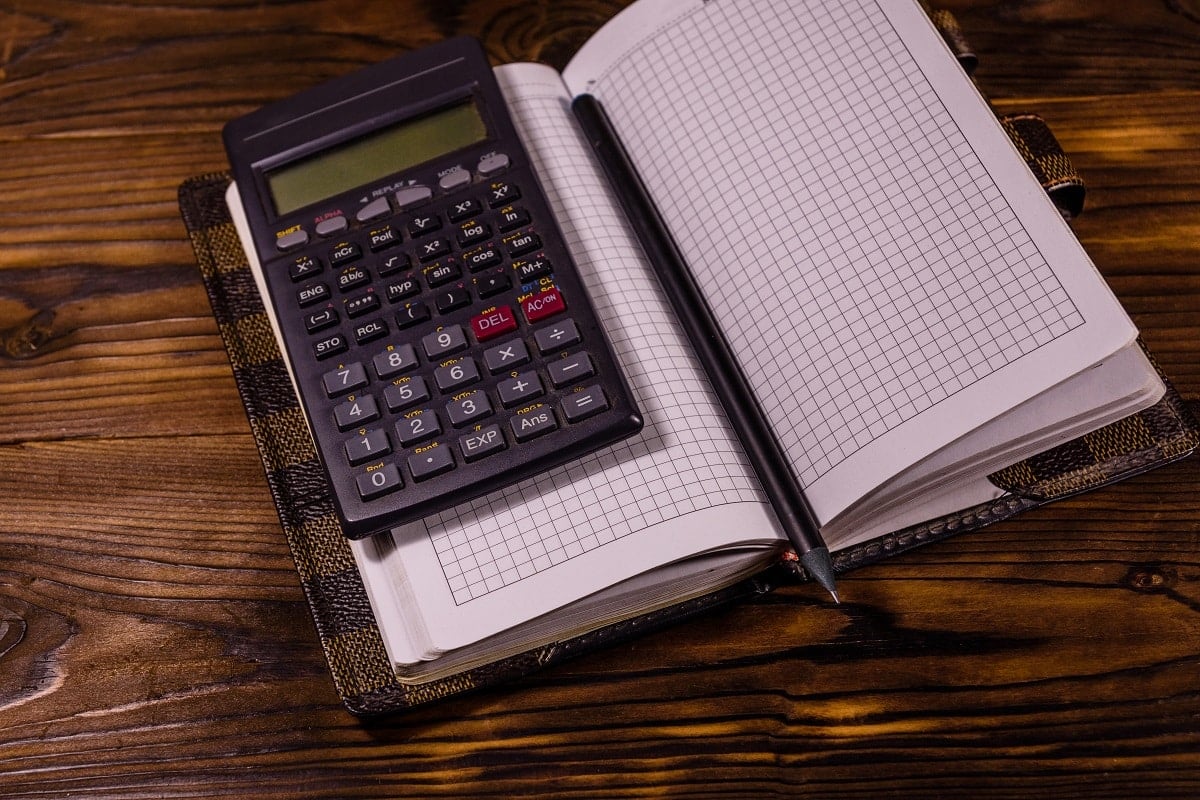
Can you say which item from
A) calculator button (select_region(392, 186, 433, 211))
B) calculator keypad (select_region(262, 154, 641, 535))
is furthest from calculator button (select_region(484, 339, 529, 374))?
calculator button (select_region(392, 186, 433, 211))

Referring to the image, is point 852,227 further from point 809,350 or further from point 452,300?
point 452,300

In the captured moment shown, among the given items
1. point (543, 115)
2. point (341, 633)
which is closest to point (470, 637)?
point (341, 633)

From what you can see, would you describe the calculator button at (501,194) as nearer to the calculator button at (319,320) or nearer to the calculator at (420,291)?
the calculator at (420,291)

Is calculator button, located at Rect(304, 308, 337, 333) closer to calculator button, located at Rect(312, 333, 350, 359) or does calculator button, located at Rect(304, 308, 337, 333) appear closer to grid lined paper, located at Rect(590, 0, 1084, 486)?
calculator button, located at Rect(312, 333, 350, 359)

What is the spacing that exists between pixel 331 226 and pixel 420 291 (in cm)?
7

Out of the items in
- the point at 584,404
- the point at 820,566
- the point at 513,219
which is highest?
the point at 513,219

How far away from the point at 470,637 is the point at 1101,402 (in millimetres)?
322

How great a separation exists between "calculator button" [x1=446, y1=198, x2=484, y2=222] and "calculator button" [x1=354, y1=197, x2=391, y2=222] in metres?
0.03

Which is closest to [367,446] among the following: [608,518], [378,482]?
[378,482]

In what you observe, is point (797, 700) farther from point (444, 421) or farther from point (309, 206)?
point (309, 206)

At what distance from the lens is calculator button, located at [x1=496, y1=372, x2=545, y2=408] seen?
0.51 meters

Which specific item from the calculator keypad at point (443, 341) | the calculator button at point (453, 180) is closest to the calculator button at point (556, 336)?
the calculator keypad at point (443, 341)

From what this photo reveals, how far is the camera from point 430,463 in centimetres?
50

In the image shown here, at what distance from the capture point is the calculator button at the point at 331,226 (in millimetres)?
564
